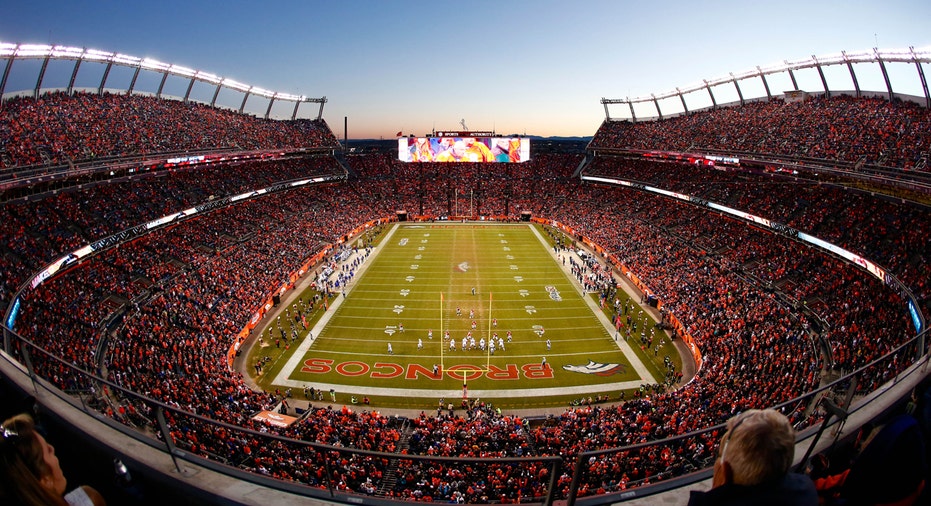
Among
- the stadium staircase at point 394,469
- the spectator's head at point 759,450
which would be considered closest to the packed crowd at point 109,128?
the stadium staircase at point 394,469

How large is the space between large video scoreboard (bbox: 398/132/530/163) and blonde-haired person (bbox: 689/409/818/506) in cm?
7198

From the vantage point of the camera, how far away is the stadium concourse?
257 inches

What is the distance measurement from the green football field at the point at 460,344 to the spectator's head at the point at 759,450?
2044 centimetres

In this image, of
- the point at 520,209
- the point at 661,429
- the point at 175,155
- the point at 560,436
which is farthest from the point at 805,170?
the point at 175,155

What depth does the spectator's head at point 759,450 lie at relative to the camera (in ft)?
7.15

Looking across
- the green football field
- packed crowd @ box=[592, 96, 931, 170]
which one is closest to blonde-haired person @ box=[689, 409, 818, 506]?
the green football field

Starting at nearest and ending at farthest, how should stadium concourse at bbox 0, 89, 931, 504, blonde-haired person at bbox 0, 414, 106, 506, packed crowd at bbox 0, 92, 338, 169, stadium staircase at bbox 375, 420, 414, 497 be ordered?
blonde-haired person at bbox 0, 414, 106, 506, stadium concourse at bbox 0, 89, 931, 504, stadium staircase at bbox 375, 420, 414, 497, packed crowd at bbox 0, 92, 338, 169

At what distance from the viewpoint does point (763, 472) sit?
2184 millimetres

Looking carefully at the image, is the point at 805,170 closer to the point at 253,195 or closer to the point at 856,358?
the point at 856,358

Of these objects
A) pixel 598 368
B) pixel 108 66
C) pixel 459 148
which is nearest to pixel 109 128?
pixel 108 66

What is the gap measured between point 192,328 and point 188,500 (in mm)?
25508

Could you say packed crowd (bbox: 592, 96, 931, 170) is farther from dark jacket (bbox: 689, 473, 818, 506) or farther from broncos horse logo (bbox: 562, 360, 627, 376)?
dark jacket (bbox: 689, 473, 818, 506)

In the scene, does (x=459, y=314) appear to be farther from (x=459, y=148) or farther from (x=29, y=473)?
(x=459, y=148)

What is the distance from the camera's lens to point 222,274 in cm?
3288
